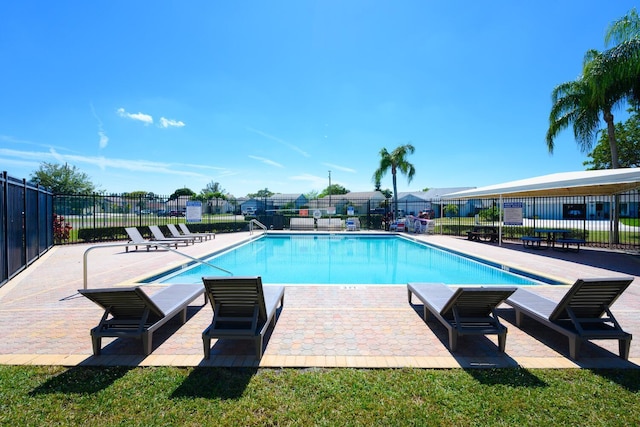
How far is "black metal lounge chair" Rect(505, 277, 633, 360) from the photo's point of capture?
121 inches

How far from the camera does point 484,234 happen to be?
15297 millimetres

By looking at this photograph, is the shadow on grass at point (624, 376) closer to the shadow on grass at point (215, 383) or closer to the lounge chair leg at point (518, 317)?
the lounge chair leg at point (518, 317)

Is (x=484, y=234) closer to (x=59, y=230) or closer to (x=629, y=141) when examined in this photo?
(x=629, y=141)

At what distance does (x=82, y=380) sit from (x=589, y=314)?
217 inches

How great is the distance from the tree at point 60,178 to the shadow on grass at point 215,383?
51273 millimetres

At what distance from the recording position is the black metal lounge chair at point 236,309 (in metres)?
2.99

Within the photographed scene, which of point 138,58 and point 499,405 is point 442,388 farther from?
point 138,58

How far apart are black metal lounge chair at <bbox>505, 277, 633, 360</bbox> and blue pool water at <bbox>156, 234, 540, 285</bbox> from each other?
4.00 m

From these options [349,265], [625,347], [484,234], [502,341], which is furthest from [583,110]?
[502,341]

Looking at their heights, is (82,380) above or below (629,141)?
below

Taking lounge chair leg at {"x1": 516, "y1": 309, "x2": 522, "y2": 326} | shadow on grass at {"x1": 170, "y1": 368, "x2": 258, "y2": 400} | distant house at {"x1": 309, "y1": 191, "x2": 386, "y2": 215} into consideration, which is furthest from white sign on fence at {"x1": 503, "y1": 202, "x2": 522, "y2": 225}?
shadow on grass at {"x1": 170, "y1": 368, "x2": 258, "y2": 400}

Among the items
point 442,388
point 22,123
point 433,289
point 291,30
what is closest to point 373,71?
point 291,30

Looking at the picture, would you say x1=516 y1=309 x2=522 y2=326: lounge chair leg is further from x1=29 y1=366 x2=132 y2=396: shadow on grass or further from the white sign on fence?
the white sign on fence

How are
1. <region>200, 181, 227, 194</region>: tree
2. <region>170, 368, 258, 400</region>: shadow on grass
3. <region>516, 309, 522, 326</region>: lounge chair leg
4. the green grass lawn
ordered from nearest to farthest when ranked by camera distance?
the green grass lawn → <region>170, 368, 258, 400</region>: shadow on grass → <region>516, 309, 522, 326</region>: lounge chair leg → <region>200, 181, 227, 194</region>: tree
